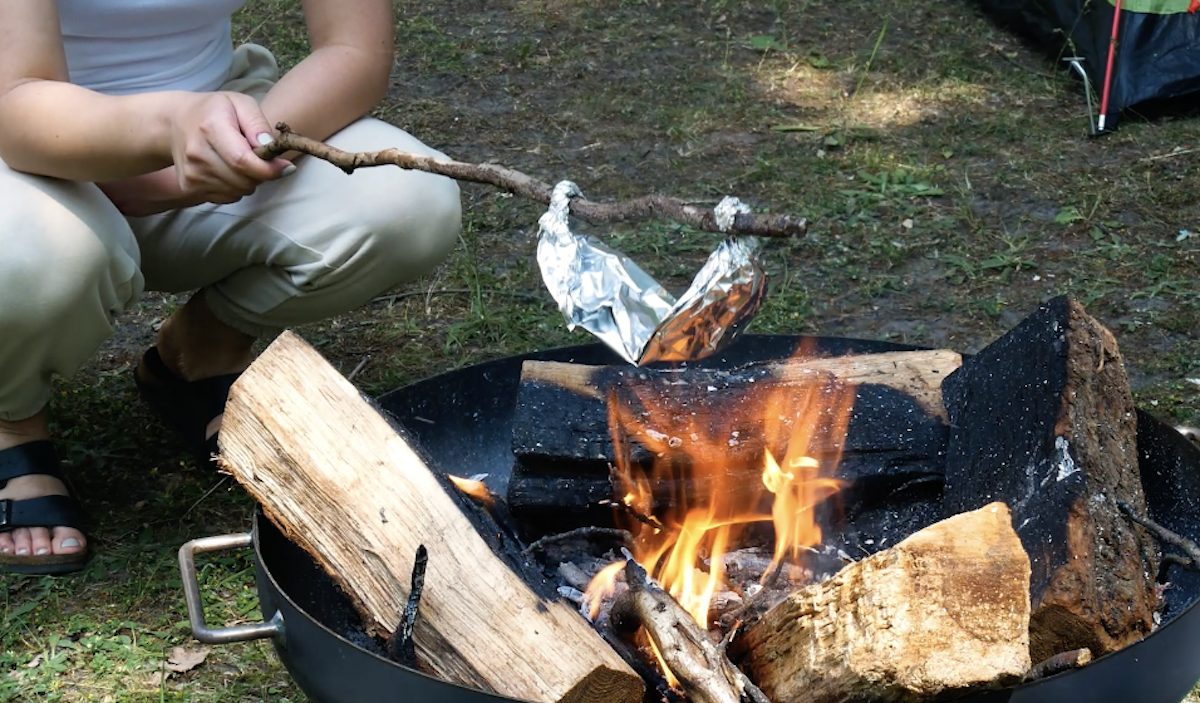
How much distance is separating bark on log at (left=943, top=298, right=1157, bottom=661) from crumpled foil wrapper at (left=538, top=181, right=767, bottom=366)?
0.41 metres

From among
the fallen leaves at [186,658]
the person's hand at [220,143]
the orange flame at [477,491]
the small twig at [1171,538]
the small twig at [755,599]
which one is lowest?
the fallen leaves at [186,658]

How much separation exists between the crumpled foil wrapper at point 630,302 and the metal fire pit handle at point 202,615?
0.55 m

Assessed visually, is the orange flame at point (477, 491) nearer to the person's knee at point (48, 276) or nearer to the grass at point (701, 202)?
the grass at point (701, 202)

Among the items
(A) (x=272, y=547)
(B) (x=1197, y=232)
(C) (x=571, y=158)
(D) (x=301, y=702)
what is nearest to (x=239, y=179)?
(A) (x=272, y=547)

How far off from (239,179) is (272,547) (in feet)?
1.79

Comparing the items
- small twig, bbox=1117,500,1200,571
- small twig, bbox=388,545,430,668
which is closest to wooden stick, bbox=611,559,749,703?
small twig, bbox=388,545,430,668

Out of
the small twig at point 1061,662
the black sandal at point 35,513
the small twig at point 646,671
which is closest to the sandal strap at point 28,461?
the black sandal at point 35,513

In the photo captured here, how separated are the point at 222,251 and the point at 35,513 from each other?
594 millimetres

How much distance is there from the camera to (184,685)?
2.03m

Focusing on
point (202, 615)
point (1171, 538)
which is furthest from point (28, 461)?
point (1171, 538)

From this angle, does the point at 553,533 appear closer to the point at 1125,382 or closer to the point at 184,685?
the point at 184,685

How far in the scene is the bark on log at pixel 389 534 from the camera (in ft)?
4.63

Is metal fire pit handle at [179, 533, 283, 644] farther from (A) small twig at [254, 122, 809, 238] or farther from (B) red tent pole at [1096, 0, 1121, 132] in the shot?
(B) red tent pole at [1096, 0, 1121, 132]

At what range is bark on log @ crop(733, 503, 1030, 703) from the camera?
130 cm
